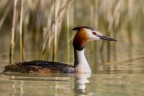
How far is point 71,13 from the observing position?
17594 mm

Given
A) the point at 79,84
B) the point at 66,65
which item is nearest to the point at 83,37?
the point at 66,65

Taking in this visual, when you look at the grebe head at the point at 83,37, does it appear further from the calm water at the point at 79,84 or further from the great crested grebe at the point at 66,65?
the calm water at the point at 79,84

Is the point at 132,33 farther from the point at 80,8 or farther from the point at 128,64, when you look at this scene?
the point at 128,64

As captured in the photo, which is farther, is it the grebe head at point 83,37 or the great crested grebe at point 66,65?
the grebe head at point 83,37

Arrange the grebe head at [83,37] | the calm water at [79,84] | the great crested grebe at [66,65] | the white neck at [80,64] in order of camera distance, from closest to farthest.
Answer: the calm water at [79,84]
the great crested grebe at [66,65]
the white neck at [80,64]
the grebe head at [83,37]

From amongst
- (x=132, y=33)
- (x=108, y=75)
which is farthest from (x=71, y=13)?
(x=108, y=75)

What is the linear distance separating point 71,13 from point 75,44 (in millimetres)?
6314

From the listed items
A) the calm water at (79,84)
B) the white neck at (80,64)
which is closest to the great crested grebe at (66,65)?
the white neck at (80,64)

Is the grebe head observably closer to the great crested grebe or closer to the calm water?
the great crested grebe

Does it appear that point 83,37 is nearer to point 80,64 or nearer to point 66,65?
point 80,64

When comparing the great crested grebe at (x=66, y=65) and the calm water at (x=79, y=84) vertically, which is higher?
the great crested grebe at (x=66, y=65)

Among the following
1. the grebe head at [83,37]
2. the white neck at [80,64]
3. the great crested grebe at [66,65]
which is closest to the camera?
the great crested grebe at [66,65]

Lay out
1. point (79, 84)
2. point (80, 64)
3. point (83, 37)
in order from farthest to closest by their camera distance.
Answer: point (83, 37) → point (80, 64) → point (79, 84)

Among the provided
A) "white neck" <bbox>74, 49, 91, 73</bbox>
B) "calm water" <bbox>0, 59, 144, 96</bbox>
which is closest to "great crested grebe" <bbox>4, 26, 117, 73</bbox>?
"white neck" <bbox>74, 49, 91, 73</bbox>
